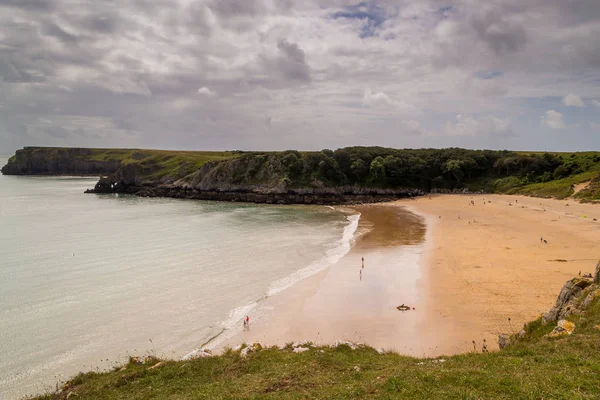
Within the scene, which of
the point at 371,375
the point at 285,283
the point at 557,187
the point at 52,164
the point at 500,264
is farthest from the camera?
the point at 52,164

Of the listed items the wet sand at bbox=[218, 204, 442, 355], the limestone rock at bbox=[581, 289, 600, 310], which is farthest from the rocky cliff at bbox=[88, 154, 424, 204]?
the limestone rock at bbox=[581, 289, 600, 310]

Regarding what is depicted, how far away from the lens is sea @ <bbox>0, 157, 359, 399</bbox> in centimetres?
1834

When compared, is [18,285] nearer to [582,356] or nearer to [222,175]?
[582,356]

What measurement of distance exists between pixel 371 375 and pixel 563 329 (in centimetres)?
756

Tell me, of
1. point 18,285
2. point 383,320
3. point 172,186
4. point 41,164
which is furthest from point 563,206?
point 41,164

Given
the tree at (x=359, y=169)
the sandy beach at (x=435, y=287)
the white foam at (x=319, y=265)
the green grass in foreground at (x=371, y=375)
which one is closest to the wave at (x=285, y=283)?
the white foam at (x=319, y=265)

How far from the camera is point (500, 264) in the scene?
98.2 feet

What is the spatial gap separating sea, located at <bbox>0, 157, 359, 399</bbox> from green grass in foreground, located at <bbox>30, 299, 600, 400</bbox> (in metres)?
4.81

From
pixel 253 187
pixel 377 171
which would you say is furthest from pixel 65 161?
pixel 377 171

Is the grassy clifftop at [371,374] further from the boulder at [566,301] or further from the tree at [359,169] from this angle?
the tree at [359,169]

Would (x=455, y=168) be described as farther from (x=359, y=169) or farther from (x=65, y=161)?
(x=65, y=161)

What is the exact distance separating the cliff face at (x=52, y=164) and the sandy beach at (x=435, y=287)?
19127 centimetres

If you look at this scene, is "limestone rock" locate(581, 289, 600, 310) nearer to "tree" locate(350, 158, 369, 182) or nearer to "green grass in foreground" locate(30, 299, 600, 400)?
"green grass in foreground" locate(30, 299, 600, 400)

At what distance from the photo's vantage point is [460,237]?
4247 centimetres
